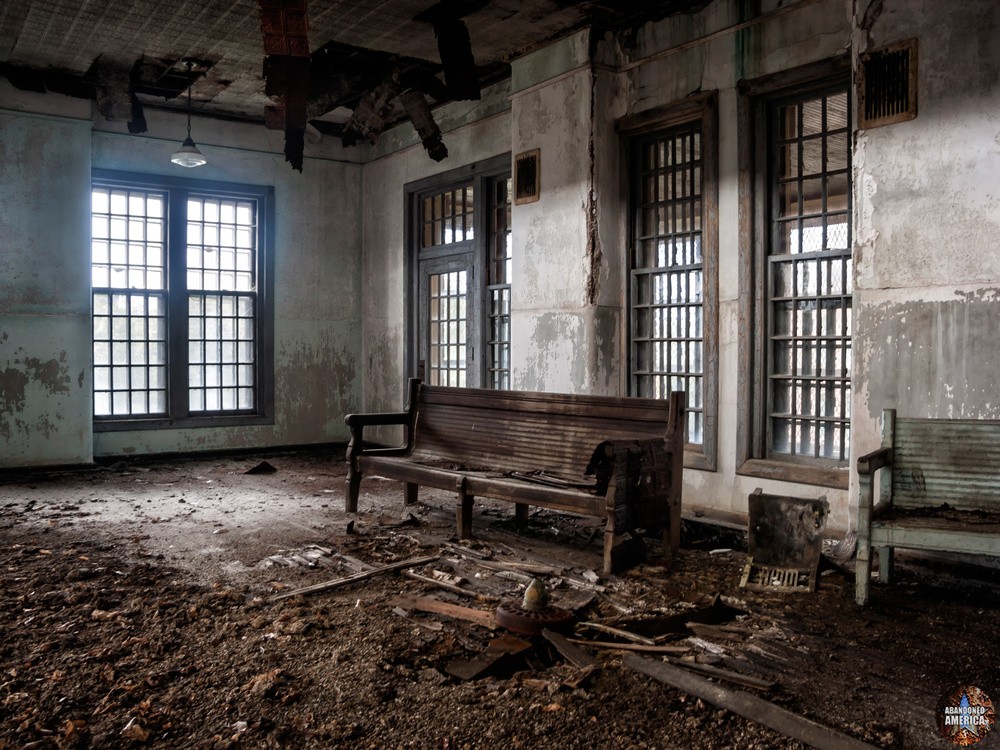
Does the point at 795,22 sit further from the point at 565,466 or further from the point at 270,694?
the point at 270,694

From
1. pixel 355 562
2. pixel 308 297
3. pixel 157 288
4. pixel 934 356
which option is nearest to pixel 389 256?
pixel 308 297

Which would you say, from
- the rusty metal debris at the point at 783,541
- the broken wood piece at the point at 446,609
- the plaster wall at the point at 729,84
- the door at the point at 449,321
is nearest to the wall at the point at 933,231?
the rusty metal debris at the point at 783,541

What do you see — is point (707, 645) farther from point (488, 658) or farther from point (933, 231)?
point (933, 231)

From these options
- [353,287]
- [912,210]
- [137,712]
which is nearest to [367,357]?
[353,287]

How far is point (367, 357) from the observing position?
411 inches

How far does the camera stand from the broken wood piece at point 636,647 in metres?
3.14

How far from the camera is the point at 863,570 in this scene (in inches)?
148

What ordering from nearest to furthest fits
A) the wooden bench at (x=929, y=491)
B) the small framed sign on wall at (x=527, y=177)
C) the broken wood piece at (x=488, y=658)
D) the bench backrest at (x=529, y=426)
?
1. the broken wood piece at (x=488, y=658)
2. the wooden bench at (x=929, y=491)
3. the bench backrest at (x=529, y=426)
4. the small framed sign on wall at (x=527, y=177)

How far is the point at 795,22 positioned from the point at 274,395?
707cm

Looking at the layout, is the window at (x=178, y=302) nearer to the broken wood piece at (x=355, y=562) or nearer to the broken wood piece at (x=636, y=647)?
the broken wood piece at (x=355, y=562)

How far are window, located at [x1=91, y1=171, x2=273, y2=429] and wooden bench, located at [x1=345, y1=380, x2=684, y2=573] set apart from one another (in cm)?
416

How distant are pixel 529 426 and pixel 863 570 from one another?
2304mm

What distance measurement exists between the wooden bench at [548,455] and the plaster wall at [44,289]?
4.10 meters

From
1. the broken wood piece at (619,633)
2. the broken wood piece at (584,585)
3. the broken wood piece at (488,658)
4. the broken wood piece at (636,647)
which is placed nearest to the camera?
the broken wood piece at (488,658)
